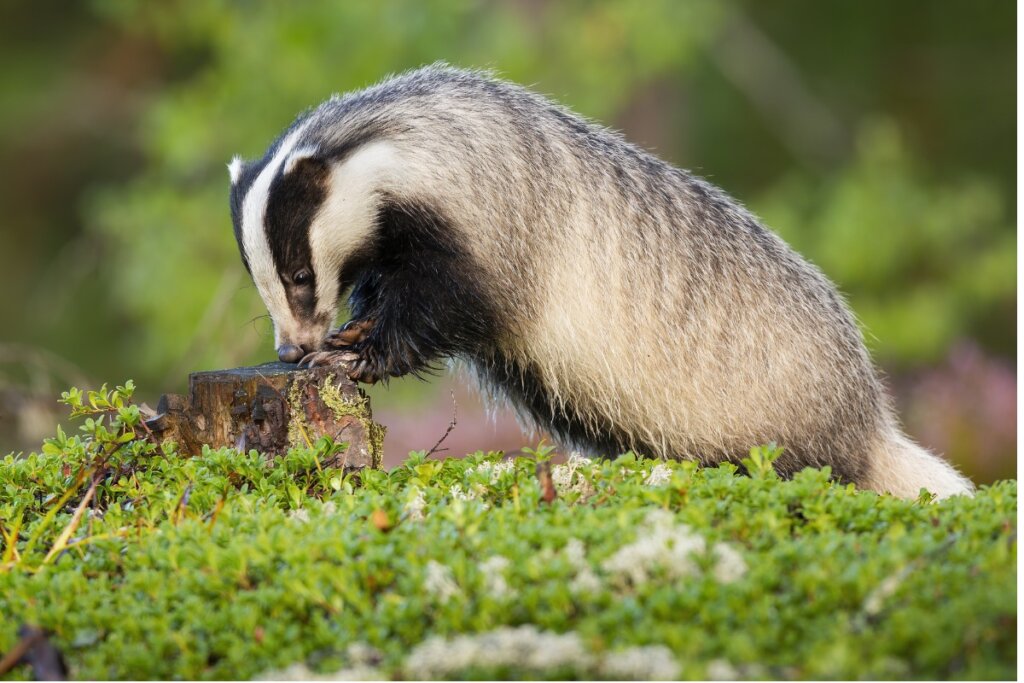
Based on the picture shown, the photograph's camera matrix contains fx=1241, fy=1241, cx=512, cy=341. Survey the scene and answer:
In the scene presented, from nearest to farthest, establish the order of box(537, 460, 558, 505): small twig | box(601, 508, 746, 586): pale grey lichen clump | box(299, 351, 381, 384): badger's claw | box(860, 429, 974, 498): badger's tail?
box(601, 508, 746, 586): pale grey lichen clump → box(537, 460, 558, 505): small twig → box(299, 351, 381, 384): badger's claw → box(860, 429, 974, 498): badger's tail

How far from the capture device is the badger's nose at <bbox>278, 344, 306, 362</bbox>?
416cm

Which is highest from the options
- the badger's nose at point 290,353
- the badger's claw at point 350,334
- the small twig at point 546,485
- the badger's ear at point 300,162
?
the badger's ear at point 300,162

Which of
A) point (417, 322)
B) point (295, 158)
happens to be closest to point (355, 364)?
point (417, 322)

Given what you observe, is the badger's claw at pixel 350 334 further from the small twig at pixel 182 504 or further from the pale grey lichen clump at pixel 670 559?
the pale grey lichen clump at pixel 670 559

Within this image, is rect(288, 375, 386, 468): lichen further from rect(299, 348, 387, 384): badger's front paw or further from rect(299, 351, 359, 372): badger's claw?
rect(299, 348, 387, 384): badger's front paw

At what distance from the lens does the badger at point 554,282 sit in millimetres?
4262

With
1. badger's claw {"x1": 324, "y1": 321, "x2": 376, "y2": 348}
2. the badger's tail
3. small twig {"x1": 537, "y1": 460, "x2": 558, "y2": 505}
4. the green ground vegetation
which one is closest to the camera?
the green ground vegetation

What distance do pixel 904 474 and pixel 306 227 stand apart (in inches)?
96.3

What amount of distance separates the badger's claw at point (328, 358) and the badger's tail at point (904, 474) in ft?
6.51

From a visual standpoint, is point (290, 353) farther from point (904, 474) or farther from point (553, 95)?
point (553, 95)

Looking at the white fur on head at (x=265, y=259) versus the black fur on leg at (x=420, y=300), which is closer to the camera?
the white fur on head at (x=265, y=259)

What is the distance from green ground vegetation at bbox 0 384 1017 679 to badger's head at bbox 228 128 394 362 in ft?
3.45

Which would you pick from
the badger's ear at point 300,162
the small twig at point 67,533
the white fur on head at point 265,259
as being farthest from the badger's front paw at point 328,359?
the small twig at point 67,533

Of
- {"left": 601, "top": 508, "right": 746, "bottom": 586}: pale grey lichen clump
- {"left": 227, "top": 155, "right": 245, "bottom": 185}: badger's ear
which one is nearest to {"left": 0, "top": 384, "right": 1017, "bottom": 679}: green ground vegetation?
{"left": 601, "top": 508, "right": 746, "bottom": 586}: pale grey lichen clump
